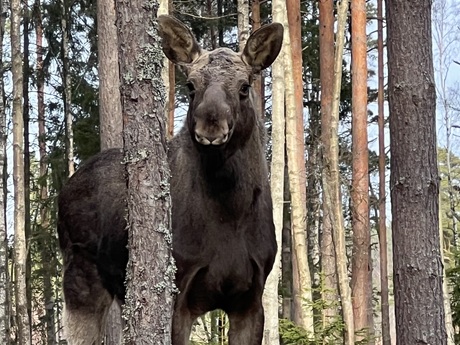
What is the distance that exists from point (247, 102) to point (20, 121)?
1377 centimetres

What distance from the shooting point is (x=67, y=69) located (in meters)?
21.8

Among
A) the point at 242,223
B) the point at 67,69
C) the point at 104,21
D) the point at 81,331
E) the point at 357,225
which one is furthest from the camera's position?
the point at 67,69

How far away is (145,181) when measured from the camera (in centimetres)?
388

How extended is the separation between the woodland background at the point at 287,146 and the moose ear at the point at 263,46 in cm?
450

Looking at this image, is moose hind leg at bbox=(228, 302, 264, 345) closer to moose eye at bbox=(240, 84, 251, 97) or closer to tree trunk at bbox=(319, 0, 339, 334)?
Result: moose eye at bbox=(240, 84, 251, 97)

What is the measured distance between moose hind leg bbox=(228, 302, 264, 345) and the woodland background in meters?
4.63

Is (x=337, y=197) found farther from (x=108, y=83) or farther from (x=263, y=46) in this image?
(x=263, y=46)

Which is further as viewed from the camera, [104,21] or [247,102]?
[104,21]

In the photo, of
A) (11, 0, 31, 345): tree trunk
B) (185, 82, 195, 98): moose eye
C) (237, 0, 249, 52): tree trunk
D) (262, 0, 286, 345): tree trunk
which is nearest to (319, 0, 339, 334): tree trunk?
(237, 0, 249, 52): tree trunk

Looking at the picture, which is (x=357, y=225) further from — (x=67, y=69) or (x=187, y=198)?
(x=187, y=198)

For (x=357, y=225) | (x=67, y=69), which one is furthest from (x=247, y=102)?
(x=67, y=69)

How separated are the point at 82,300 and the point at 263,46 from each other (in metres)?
3.17

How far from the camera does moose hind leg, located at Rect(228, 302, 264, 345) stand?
590cm

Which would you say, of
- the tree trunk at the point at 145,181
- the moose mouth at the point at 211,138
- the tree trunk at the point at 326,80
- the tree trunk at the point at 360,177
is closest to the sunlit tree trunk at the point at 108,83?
the moose mouth at the point at 211,138
